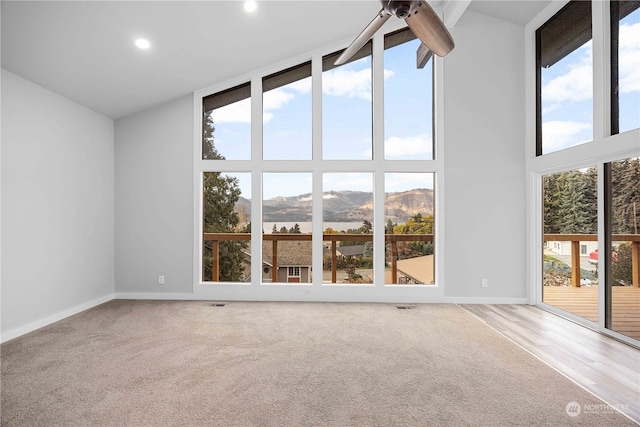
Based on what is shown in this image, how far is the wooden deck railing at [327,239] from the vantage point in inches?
193

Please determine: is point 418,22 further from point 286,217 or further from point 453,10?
point 286,217

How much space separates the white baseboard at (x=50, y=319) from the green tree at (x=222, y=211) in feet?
5.33

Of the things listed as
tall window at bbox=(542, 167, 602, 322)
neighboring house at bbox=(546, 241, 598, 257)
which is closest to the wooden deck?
tall window at bbox=(542, 167, 602, 322)

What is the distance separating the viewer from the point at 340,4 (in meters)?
3.93

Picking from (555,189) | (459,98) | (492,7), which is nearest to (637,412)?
(555,189)

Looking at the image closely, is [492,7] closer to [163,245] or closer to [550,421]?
[550,421]

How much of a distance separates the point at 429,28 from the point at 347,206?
292 cm

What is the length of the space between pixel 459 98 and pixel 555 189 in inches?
69.8

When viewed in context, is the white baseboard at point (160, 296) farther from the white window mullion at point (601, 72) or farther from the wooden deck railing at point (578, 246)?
the white window mullion at point (601, 72)

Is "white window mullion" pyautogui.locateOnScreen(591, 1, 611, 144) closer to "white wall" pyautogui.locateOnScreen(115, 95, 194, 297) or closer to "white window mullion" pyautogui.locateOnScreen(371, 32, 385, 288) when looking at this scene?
"white window mullion" pyautogui.locateOnScreen(371, 32, 385, 288)

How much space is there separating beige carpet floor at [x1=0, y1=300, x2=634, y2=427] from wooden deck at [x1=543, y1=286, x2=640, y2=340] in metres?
1.17

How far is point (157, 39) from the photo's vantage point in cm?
353

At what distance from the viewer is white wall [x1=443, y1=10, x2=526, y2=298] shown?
468 centimetres

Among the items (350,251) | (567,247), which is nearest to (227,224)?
(350,251)
